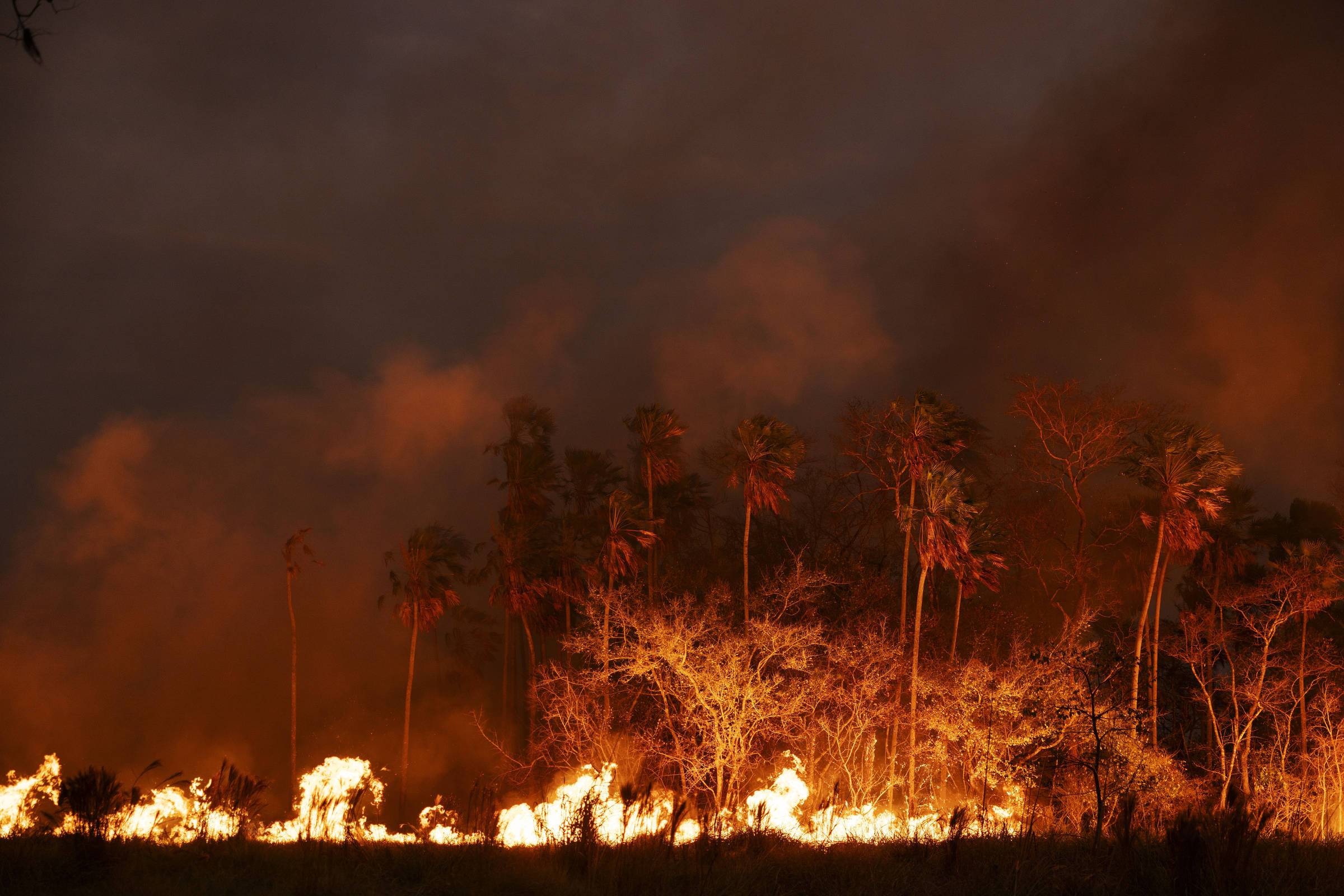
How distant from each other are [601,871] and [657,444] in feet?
84.7

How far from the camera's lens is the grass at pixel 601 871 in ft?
19.8

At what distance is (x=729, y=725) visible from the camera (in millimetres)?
22828

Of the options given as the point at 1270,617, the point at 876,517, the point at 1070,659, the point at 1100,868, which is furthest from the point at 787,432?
the point at 1100,868

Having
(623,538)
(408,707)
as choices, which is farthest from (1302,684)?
(408,707)

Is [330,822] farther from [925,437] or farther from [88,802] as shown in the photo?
[925,437]

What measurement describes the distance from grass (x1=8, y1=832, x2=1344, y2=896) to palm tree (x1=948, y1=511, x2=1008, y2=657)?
1949 centimetres

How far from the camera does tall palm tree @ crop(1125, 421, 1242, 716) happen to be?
26469mm

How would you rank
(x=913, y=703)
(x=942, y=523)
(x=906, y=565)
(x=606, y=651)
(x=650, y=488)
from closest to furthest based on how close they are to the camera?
(x=606, y=651)
(x=913, y=703)
(x=942, y=523)
(x=906, y=565)
(x=650, y=488)

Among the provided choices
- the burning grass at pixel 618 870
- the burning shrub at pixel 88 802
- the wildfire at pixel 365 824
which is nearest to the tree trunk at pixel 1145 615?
the wildfire at pixel 365 824

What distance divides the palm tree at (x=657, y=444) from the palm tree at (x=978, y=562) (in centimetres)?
1014

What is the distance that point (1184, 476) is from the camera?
2656 cm

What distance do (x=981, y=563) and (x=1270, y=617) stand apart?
7.94 m

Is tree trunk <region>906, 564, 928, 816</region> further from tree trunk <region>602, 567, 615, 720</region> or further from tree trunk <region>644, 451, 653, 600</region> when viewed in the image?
tree trunk <region>644, 451, 653, 600</region>

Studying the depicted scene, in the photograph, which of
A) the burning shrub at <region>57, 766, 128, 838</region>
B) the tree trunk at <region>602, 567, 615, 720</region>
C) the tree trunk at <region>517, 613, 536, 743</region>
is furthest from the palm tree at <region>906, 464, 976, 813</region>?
the burning shrub at <region>57, 766, 128, 838</region>
